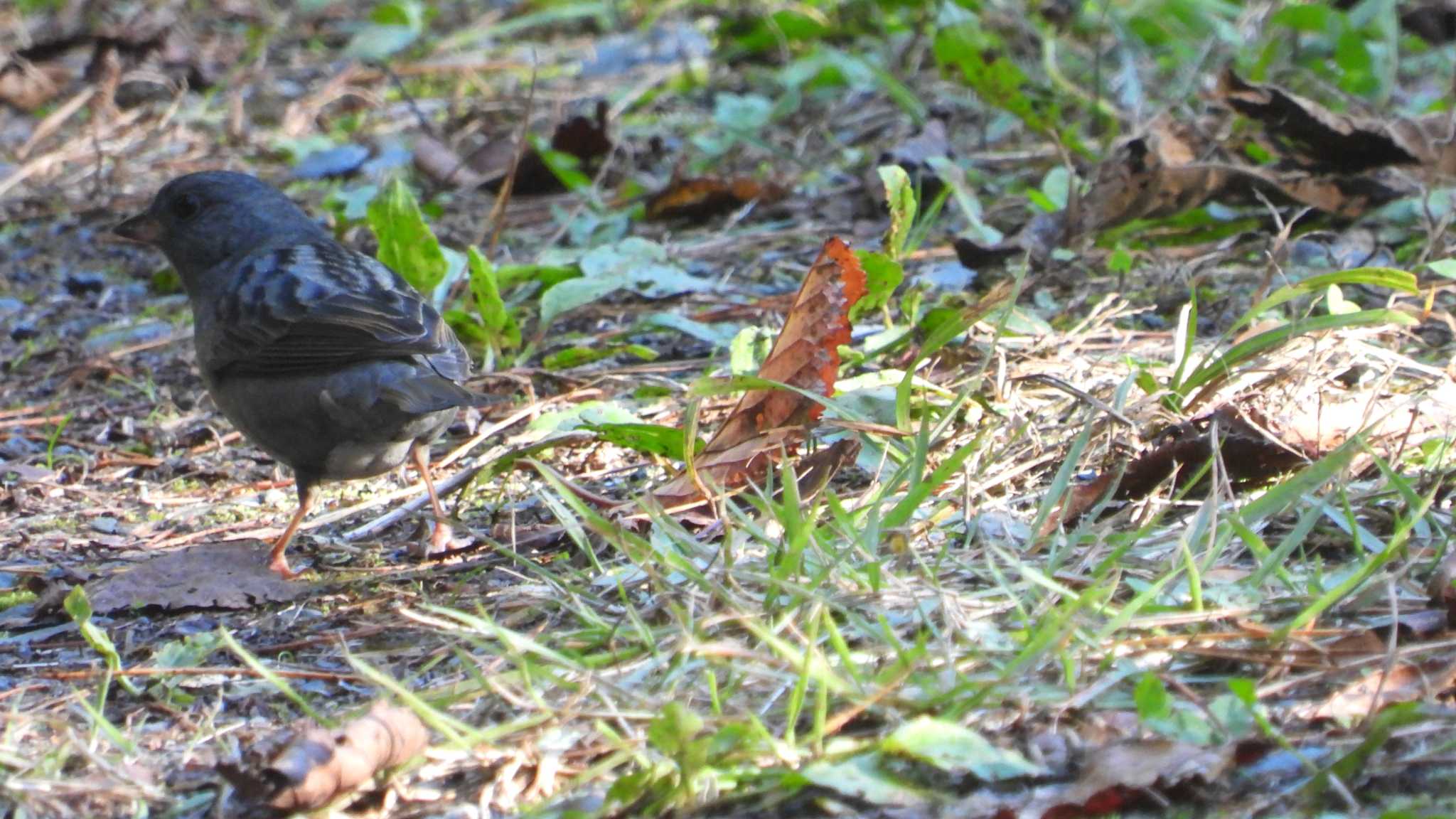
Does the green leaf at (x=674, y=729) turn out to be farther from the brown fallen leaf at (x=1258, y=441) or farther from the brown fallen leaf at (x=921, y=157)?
the brown fallen leaf at (x=921, y=157)

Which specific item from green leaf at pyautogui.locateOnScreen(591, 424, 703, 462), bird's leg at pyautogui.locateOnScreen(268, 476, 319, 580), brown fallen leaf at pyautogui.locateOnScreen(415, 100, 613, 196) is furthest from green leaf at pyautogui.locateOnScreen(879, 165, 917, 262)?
brown fallen leaf at pyautogui.locateOnScreen(415, 100, 613, 196)

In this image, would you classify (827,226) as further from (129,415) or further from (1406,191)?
(129,415)

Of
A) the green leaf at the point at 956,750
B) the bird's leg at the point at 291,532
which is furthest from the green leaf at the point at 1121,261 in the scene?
the green leaf at the point at 956,750

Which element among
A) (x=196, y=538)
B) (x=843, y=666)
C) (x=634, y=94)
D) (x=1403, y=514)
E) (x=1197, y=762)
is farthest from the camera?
(x=634, y=94)

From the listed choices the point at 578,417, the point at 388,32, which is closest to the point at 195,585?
the point at 578,417

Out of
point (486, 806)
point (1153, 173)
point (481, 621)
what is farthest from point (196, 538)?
point (1153, 173)
